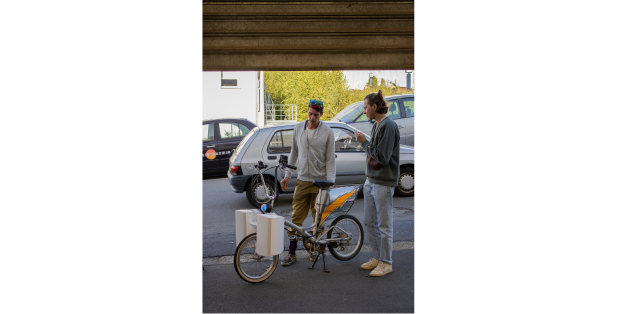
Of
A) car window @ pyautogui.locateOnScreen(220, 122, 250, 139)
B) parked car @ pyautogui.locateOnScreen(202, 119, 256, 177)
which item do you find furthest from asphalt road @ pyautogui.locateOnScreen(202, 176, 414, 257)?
car window @ pyautogui.locateOnScreen(220, 122, 250, 139)

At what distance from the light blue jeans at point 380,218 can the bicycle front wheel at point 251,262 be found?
1012 mm

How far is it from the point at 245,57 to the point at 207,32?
54 centimetres

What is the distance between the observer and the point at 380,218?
450 cm

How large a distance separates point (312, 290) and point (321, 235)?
70 cm

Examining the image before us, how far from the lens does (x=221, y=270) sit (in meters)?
4.88

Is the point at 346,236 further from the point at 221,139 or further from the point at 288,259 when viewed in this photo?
→ the point at 221,139

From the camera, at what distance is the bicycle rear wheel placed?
4977 mm

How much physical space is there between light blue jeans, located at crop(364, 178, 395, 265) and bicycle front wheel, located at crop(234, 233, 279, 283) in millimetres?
1012

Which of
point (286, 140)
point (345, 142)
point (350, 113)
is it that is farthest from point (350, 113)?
point (286, 140)

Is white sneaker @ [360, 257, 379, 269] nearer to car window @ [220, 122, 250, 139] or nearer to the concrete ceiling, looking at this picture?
the concrete ceiling

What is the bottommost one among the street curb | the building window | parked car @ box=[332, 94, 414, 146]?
the street curb

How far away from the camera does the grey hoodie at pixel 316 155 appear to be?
4957mm

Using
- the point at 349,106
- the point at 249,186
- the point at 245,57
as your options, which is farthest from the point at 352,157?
the point at 245,57

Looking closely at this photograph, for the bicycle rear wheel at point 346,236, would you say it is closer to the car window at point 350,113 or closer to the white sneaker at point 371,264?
the white sneaker at point 371,264
